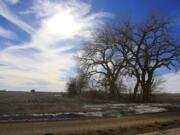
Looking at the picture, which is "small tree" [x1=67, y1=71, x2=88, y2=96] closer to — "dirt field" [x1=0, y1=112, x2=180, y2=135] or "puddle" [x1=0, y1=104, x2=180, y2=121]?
"puddle" [x1=0, y1=104, x2=180, y2=121]

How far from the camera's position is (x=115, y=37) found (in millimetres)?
43562

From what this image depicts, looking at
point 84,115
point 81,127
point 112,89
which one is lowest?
point 81,127

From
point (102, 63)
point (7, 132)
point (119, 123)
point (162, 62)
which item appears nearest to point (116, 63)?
point (102, 63)

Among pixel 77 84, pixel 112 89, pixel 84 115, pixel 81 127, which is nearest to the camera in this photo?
pixel 81 127

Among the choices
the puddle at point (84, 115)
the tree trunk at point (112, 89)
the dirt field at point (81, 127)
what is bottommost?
the dirt field at point (81, 127)

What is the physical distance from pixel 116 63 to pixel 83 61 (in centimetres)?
477

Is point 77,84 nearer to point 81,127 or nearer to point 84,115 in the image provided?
point 84,115

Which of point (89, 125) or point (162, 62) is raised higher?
point (162, 62)

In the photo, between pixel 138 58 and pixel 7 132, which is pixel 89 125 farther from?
pixel 138 58

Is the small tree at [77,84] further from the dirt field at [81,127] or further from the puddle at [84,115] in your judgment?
the dirt field at [81,127]

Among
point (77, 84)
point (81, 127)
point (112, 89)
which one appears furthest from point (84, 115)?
point (77, 84)

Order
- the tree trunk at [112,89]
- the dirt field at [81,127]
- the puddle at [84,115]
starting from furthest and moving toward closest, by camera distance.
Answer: the tree trunk at [112,89] → the puddle at [84,115] → the dirt field at [81,127]

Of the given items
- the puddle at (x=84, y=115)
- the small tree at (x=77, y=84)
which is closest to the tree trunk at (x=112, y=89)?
the small tree at (x=77, y=84)

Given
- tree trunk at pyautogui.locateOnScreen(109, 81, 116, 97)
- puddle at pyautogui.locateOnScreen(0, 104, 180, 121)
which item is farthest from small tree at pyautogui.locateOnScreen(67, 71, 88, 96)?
puddle at pyautogui.locateOnScreen(0, 104, 180, 121)
